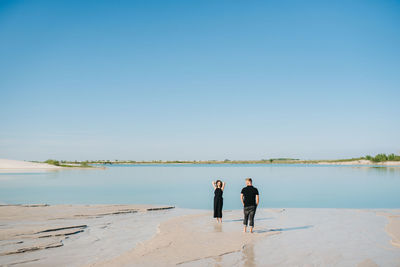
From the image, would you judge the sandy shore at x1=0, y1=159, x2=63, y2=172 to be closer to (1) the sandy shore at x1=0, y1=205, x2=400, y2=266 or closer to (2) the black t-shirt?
(1) the sandy shore at x1=0, y1=205, x2=400, y2=266

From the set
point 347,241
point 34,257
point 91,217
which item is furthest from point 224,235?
point 91,217

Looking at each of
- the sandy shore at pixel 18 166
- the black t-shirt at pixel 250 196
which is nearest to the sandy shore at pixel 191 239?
the black t-shirt at pixel 250 196

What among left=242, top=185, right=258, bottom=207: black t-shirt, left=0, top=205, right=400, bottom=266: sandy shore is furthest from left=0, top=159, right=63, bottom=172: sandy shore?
left=242, top=185, right=258, bottom=207: black t-shirt

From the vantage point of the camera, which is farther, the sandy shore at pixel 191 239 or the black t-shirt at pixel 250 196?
the black t-shirt at pixel 250 196

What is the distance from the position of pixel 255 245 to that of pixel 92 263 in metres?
5.43

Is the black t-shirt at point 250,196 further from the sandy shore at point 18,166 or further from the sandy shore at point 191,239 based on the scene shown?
the sandy shore at point 18,166

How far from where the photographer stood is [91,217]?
1661 centimetres

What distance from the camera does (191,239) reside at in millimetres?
11836

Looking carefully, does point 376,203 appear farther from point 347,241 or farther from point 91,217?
point 91,217

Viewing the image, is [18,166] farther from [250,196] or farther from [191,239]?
[250,196]

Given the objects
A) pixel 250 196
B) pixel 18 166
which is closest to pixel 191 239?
pixel 250 196

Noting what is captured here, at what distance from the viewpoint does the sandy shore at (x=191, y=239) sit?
364 inches

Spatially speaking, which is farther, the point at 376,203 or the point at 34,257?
the point at 376,203

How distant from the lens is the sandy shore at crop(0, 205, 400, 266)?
9.23 m
